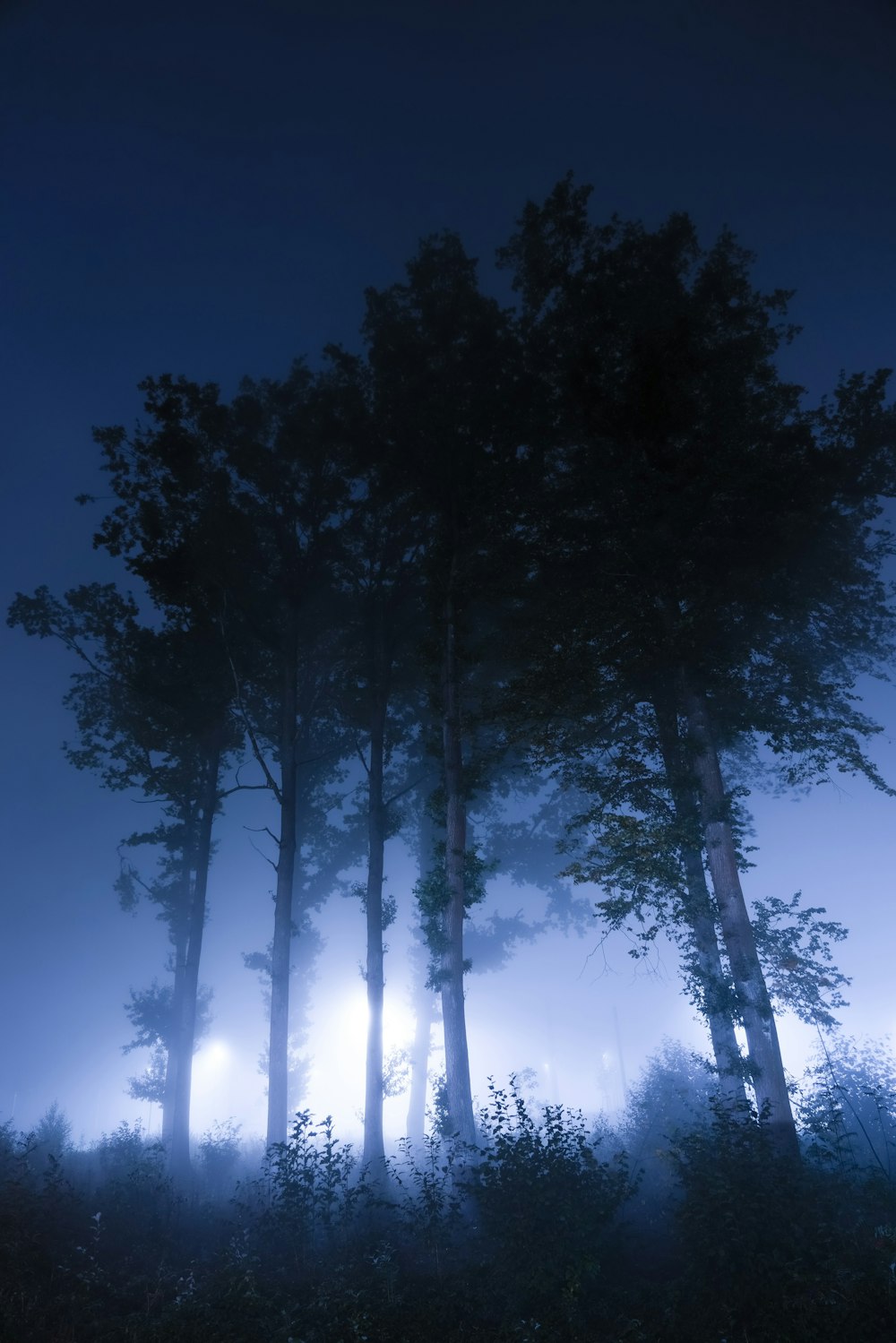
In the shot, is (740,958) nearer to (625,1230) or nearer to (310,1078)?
(625,1230)

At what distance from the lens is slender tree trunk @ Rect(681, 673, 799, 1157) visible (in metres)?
10.7

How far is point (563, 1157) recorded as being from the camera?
9.27 m

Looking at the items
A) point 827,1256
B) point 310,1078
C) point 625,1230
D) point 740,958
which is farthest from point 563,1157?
point 310,1078

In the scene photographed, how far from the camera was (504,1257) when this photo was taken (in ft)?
27.0

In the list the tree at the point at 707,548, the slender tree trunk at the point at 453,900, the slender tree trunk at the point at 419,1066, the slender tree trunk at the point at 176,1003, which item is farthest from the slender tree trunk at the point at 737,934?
the slender tree trunk at the point at 419,1066

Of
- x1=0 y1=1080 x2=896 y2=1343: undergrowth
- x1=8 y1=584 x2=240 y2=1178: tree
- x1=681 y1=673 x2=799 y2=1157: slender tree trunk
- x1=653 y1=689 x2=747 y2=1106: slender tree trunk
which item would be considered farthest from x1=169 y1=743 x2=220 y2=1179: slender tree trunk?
x1=681 y1=673 x2=799 y2=1157: slender tree trunk

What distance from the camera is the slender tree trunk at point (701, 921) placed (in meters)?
11.8

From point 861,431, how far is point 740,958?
993cm

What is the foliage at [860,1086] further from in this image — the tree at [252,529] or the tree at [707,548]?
the tree at [252,529]

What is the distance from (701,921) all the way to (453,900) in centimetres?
524

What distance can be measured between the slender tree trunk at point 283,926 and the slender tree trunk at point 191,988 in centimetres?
288

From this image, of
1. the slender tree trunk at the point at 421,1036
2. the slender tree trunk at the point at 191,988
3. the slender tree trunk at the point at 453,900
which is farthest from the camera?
the slender tree trunk at the point at 421,1036

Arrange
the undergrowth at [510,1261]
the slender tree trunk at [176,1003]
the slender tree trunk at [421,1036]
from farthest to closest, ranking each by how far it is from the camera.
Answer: the slender tree trunk at [421,1036]
the slender tree trunk at [176,1003]
the undergrowth at [510,1261]

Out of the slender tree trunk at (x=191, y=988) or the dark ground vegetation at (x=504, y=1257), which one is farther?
the slender tree trunk at (x=191, y=988)
